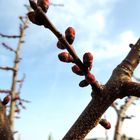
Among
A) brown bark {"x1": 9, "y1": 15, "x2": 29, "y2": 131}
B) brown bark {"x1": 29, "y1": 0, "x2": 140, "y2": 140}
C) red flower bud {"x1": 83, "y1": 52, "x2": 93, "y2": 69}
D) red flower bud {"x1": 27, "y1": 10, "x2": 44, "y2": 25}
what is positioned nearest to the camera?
red flower bud {"x1": 27, "y1": 10, "x2": 44, "y2": 25}

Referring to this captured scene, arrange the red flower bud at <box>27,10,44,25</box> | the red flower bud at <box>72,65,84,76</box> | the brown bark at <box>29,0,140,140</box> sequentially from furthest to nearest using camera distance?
the red flower bud at <box>72,65,84,76</box> → the brown bark at <box>29,0,140,140</box> → the red flower bud at <box>27,10,44,25</box>

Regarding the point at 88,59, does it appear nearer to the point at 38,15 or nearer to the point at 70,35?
the point at 70,35

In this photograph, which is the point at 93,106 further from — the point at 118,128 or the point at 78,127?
the point at 118,128

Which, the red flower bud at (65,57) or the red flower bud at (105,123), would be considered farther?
the red flower bud at (105,123)

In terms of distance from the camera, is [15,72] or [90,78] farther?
[15,72]

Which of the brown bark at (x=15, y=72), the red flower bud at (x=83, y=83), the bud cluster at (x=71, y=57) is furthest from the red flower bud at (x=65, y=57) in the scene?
the brown bark at (x=15, y=72)

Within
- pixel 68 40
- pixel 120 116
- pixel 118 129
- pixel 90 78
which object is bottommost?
pixel 118 129

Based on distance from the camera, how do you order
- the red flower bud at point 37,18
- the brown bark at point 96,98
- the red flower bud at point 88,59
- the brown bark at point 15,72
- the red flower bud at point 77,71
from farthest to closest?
the brown bark at point 15,72
the red flower bud at point 77,71
the red flower bud at point 88,59
the brown bark at point 96,98
the red flower bud at point 37,18

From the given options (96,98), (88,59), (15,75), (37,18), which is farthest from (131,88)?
(15,75)

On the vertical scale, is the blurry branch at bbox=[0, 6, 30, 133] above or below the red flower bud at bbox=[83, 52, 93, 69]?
below

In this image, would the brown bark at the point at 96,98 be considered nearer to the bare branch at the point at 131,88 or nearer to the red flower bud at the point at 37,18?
the bare branch at the point at 131,88

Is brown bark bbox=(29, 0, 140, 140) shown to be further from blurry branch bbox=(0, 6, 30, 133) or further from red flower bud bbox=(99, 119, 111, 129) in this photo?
blurry branch bbox=(0, 6, 30, 133)

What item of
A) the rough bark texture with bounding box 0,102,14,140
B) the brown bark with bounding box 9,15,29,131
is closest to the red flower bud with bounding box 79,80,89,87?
the rough bark texture with bounding box 0,102,14,140
